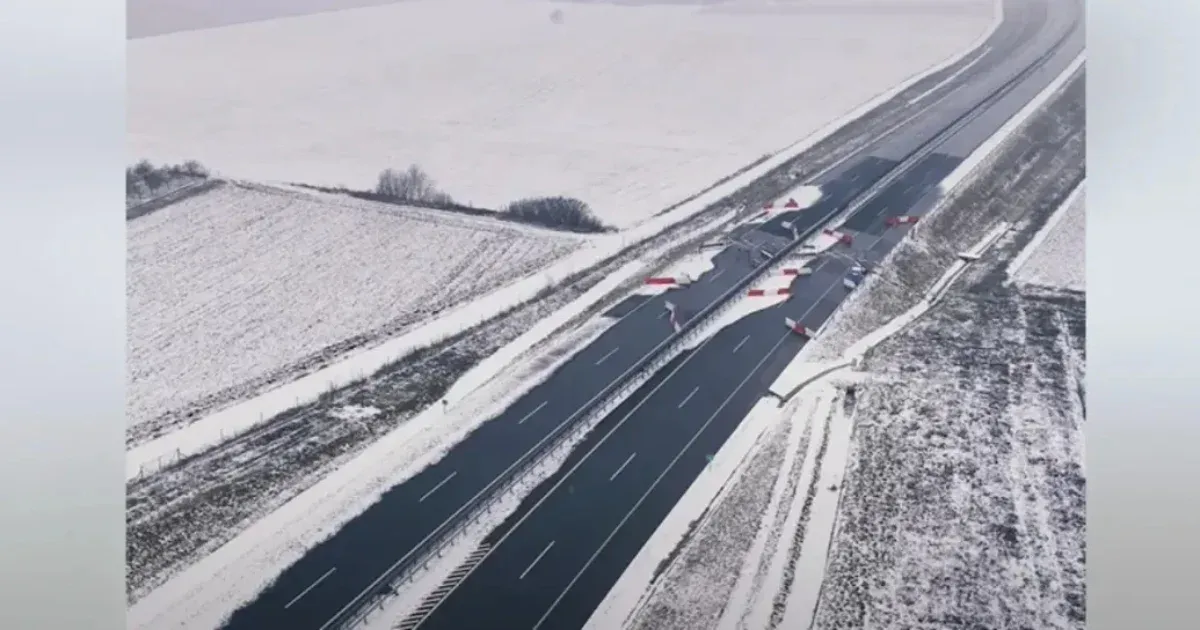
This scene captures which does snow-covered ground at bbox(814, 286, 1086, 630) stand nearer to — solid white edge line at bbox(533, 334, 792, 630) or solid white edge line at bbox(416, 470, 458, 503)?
solid white edge line at bbox(533, 334, 792, 630)

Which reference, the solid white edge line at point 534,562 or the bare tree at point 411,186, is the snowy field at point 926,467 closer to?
the solid white edge line at point 534,562

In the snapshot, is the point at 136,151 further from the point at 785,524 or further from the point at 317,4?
the point at 785,524

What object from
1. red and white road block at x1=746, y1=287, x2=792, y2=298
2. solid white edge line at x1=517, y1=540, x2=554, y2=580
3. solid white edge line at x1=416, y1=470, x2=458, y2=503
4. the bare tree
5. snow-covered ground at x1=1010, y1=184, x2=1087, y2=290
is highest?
the bare tree

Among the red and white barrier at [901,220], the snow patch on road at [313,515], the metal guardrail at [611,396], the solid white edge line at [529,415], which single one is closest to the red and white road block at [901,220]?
the red and white barrier at [901,220]

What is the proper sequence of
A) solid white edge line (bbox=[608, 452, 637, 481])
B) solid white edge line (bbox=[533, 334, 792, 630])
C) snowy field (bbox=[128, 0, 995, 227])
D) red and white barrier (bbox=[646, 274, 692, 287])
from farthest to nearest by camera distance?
snowy field (bbox=[128, 0, 995, 227]), red and white barrier (bbox=[646, 274, 692, 287]), solid white edge line (bbox=[608, 452, 637, 481]), solid white edge line (bbox=[533, 334, 792, 630])
